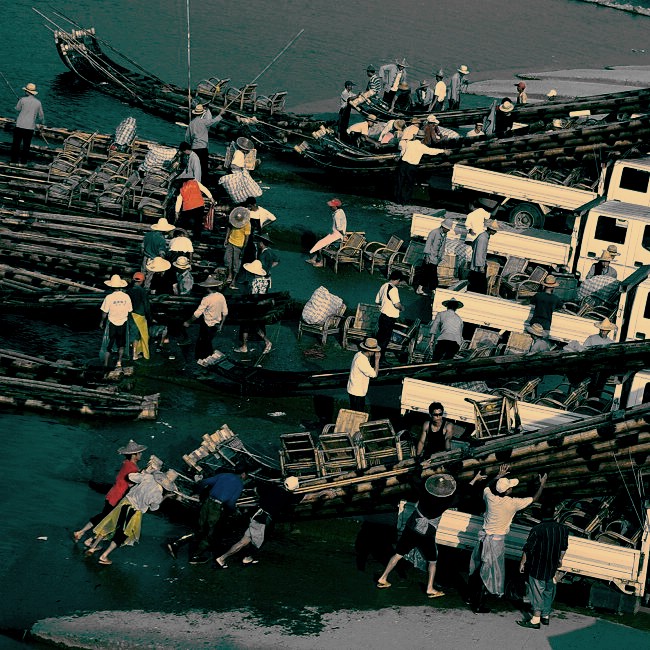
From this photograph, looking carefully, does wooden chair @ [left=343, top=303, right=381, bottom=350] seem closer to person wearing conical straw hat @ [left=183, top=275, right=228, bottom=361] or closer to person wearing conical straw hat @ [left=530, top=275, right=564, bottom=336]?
person wearing conical straw hat @ [left=183, top=275, right=228, bottom=361]

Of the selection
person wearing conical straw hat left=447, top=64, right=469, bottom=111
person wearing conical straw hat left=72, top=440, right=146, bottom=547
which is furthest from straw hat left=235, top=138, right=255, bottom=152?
person wearing conical straw hat left=72, top=440, right=146, bottom=547

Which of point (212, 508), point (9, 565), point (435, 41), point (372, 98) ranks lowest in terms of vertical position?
point (9, 565)

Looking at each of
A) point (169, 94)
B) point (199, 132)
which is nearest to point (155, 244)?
point (199, 132)

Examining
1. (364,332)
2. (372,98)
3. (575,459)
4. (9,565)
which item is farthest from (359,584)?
(372,98)

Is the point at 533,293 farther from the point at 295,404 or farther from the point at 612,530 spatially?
the point at 612,530

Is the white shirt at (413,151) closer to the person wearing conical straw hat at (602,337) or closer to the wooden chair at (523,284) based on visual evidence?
the wooden chair at (523,284)

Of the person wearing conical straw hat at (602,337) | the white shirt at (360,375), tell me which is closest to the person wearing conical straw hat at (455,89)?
the person wearing conical straw hat at (602,337)
